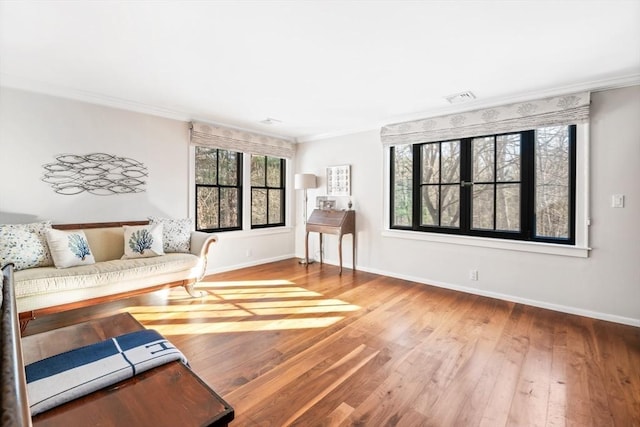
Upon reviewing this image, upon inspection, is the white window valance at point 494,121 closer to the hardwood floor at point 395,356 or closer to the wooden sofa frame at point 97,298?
the hardwood floor at point 395,356

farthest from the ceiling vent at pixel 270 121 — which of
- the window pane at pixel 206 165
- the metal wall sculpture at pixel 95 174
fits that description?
the metal wall sculpture at pixel 95 174

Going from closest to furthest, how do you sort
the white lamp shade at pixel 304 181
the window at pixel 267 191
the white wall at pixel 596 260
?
the white wall at pixel 596 260 < the white lamp shade at pixel 304 181 < the window at pixel 267 191

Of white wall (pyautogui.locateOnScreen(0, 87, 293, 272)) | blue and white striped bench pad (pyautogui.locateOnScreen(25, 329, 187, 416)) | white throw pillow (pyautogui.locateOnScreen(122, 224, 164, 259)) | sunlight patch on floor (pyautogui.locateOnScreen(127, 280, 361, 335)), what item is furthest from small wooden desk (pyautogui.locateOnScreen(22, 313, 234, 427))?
white wall (pyautogui.locateOnScreen(0, 87, 293, 272))

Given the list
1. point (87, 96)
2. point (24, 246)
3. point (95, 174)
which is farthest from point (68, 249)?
point (87, 96)

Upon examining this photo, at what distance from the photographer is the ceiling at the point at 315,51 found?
1.84 m

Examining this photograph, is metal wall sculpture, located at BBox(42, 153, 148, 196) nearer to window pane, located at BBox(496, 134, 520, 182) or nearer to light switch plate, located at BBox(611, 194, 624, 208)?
window pane, located at BBox(496, 134, 520, 182)

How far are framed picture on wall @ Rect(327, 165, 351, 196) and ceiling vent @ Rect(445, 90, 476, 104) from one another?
5.85 ft

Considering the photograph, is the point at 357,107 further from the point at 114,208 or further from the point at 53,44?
the point at 114,208

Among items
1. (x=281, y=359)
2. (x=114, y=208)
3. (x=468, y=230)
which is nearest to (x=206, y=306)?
(x=281, y=359)

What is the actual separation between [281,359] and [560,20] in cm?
293

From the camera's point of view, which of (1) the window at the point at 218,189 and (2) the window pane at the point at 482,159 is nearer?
(2) the window pane at the point at 482,159

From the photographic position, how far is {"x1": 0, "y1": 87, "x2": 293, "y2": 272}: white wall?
2.91m

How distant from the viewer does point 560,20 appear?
1917 millimetres

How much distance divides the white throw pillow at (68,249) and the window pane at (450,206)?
4.04 metres
